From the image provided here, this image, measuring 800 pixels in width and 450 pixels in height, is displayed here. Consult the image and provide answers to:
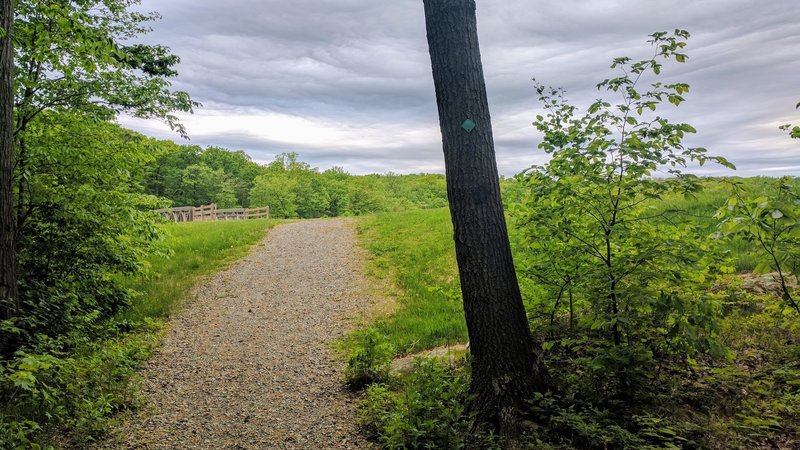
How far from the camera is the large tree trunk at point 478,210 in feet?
12.6

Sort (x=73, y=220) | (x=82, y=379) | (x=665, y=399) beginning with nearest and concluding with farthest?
(x=665, y=399) < (x=82, y=379) < (x=73, y=220)

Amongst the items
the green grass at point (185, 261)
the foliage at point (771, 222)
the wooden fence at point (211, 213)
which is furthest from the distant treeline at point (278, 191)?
the foliage at point (771, 222)

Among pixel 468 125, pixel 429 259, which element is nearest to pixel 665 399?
pixel 468 125

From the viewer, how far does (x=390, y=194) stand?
62.2m

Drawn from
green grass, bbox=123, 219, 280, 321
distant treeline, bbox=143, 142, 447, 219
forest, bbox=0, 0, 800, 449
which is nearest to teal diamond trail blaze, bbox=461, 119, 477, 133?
forest, bbox=0, 0, 800, 449

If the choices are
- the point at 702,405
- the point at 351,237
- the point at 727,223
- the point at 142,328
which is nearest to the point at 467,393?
the point at 702,405

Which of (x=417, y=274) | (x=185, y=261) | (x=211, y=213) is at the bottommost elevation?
(x=417, y=274)

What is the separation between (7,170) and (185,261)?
23.5 feet

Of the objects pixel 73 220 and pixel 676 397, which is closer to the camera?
pixel 676 397

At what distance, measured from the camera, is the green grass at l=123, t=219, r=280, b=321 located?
8.77 metres

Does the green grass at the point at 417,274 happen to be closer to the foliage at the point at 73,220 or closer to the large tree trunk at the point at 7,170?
the foliage at the point at 73,220

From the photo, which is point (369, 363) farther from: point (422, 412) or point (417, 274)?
point (417, 274)

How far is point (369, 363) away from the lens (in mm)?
Answer: 5633

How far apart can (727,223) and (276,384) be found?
536 cm
